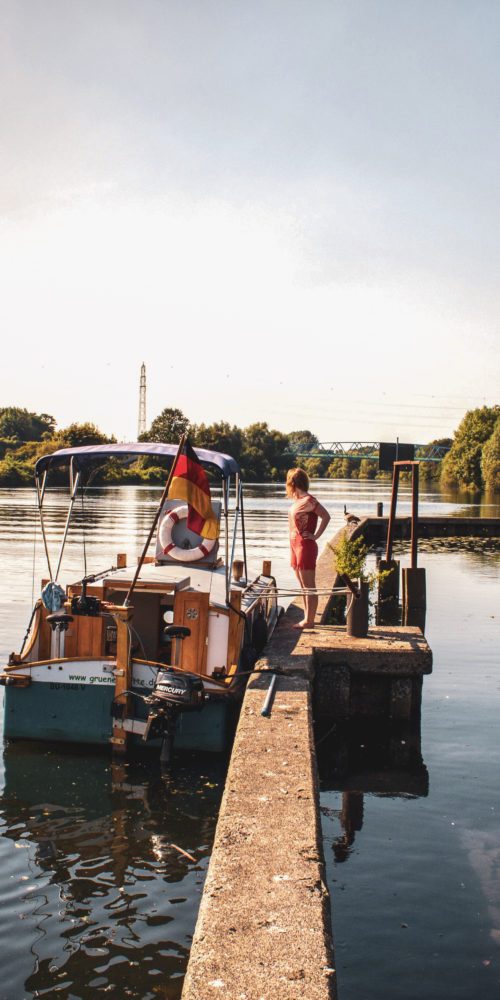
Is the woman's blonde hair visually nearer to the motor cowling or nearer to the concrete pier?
the motor cowling

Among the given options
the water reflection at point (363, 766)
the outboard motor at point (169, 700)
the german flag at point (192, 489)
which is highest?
the german flag at point (192, 489)

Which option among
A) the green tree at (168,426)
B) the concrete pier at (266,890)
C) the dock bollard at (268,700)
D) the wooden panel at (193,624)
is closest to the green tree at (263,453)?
the green tree at (168,426)

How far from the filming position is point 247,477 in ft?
586

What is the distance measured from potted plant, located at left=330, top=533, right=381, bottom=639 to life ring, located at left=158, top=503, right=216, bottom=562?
6.36 ft

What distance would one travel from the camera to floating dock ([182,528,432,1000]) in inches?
171

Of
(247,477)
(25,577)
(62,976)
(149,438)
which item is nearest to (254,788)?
(62,976)

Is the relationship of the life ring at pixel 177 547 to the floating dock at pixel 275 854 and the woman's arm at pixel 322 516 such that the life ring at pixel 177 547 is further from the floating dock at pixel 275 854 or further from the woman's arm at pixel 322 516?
the floating dock at pixel 275 854

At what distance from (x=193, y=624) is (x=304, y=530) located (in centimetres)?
282

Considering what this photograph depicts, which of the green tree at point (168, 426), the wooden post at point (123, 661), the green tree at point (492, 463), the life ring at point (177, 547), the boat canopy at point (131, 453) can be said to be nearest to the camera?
the wooden post at point (123, 661)

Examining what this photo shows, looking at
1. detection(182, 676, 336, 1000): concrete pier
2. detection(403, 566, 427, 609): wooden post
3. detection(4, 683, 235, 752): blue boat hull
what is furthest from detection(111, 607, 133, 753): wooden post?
detection(403, 566, 427, 609): wooden post

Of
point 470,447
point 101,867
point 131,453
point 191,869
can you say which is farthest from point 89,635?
point 470,447

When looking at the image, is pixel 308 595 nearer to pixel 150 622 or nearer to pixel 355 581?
pixel 355 581

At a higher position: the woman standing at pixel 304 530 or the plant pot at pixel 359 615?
the woman standing at pixel 304 530

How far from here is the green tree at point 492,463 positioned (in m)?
136
